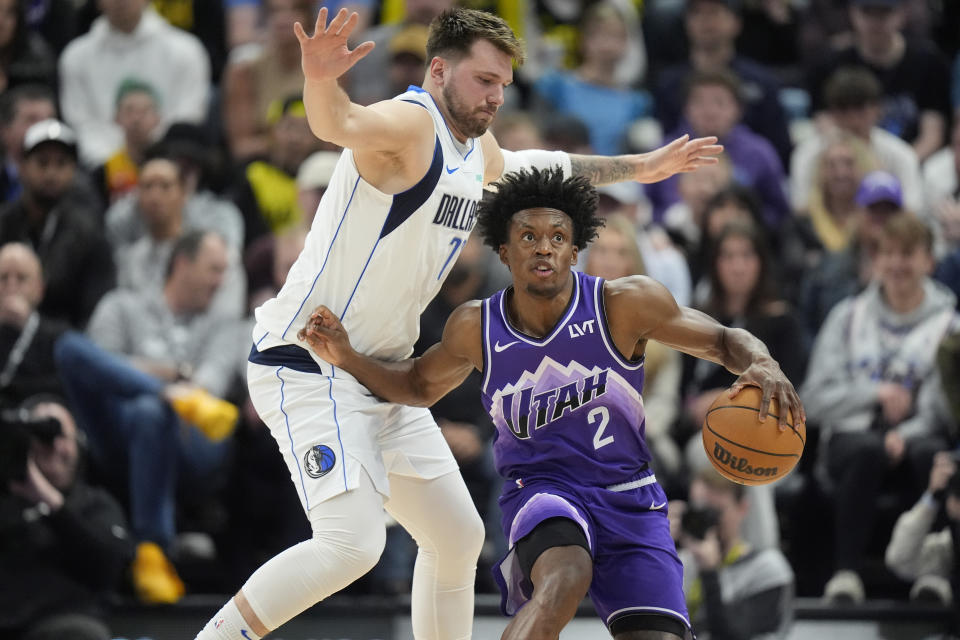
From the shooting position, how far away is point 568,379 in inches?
213

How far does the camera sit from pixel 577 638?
775 centimetres

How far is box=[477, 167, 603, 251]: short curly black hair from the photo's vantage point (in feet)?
18.0

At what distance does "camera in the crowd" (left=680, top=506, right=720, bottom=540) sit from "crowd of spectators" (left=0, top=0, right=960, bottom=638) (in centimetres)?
1

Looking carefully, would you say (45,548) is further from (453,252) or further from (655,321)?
(655,321)

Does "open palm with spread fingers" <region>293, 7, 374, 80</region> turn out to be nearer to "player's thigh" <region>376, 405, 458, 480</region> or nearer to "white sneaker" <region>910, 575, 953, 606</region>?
"player's thigh" <region>376, 405, 458, 480</region>

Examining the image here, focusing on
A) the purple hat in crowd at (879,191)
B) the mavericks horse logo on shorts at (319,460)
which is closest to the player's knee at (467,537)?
the mavericks horse logo on shorts at (319,460)

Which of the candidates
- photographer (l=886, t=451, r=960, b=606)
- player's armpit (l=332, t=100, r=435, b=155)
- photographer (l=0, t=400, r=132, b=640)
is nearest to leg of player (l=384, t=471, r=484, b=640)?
player's armpit (l=332, t=100, r=435, b=155)

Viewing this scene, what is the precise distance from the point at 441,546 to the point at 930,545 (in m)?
3.30

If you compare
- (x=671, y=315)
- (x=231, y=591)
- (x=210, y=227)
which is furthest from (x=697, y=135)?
(x=671, y=315)

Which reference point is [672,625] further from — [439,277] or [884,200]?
[884,200]

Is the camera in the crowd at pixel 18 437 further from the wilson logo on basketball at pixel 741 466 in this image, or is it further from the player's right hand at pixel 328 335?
the wilson logo on basketball at pixel 741 466

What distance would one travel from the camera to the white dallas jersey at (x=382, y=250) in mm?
5367

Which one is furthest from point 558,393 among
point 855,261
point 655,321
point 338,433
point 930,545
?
point 855,261

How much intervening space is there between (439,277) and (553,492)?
0.92 metres
